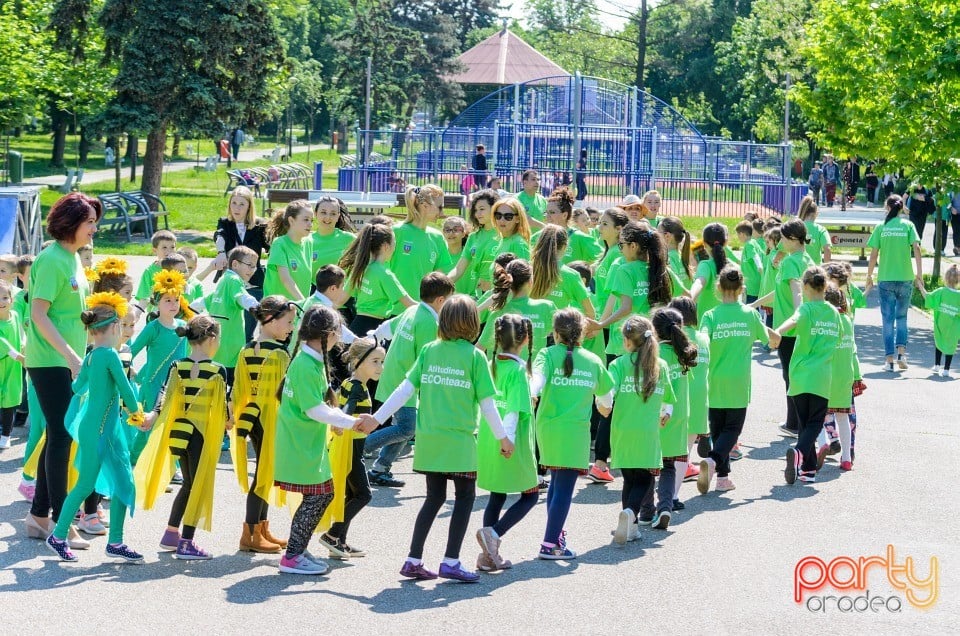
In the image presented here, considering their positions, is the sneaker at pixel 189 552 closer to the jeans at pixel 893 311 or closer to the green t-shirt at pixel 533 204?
the green t-shirt at pixel 533 204

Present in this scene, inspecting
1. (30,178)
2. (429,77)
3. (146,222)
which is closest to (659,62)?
(429,77)

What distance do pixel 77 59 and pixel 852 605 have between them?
2927 cm

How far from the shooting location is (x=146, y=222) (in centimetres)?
2752

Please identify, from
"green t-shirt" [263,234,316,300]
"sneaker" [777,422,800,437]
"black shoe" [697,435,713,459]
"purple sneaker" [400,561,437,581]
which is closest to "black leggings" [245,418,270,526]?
"purple sneaker" [400,561,437,581]

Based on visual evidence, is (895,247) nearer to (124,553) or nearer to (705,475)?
(705,475)

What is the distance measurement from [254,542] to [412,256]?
3.64 metres

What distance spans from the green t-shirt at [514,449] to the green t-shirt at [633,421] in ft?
2.65

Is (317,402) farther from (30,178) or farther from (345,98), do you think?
(345,98)

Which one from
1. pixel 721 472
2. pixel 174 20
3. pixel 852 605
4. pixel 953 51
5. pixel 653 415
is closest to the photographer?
pixel 852 605

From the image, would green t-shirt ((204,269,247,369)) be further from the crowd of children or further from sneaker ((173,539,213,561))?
sneaker ((173,539,213,561))

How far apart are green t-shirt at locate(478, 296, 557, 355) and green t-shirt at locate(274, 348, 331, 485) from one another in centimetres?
187

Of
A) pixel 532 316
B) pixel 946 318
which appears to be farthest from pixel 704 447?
pixel 946 318

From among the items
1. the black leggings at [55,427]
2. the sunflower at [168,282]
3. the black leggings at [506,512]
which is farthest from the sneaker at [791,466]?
the black leggings at [55,427]

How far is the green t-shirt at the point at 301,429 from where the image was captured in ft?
22.5
